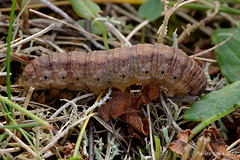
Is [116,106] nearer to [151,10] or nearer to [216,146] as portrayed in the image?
[216,146]

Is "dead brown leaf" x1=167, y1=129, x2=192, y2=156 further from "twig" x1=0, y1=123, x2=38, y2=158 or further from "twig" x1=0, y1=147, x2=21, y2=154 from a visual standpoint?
"twig" x1=0, y1=147, x2=21, y2=154

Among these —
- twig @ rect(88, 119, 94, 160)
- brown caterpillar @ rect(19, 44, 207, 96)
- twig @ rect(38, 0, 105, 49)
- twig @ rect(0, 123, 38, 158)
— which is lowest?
twig @ rect(88, 119, 94, 160)

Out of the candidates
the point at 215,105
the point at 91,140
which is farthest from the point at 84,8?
the point at 215,105

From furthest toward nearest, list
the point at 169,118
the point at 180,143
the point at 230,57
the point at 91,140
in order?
the point at 230,57, the point at 169,118, the point at 91,140, the point at 180,143

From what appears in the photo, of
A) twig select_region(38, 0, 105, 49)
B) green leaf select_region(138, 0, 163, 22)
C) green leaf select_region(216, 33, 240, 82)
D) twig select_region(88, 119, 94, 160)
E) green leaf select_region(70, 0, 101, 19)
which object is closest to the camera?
twig select_region(88, 119, 94, 160)

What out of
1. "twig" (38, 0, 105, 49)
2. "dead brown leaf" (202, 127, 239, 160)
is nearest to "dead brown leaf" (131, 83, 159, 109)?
"dead brown leaf" (202, 127, 239, 160)

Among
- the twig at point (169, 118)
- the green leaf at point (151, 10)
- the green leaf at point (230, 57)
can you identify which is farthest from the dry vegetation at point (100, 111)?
the green leaf at point (230, 57)
